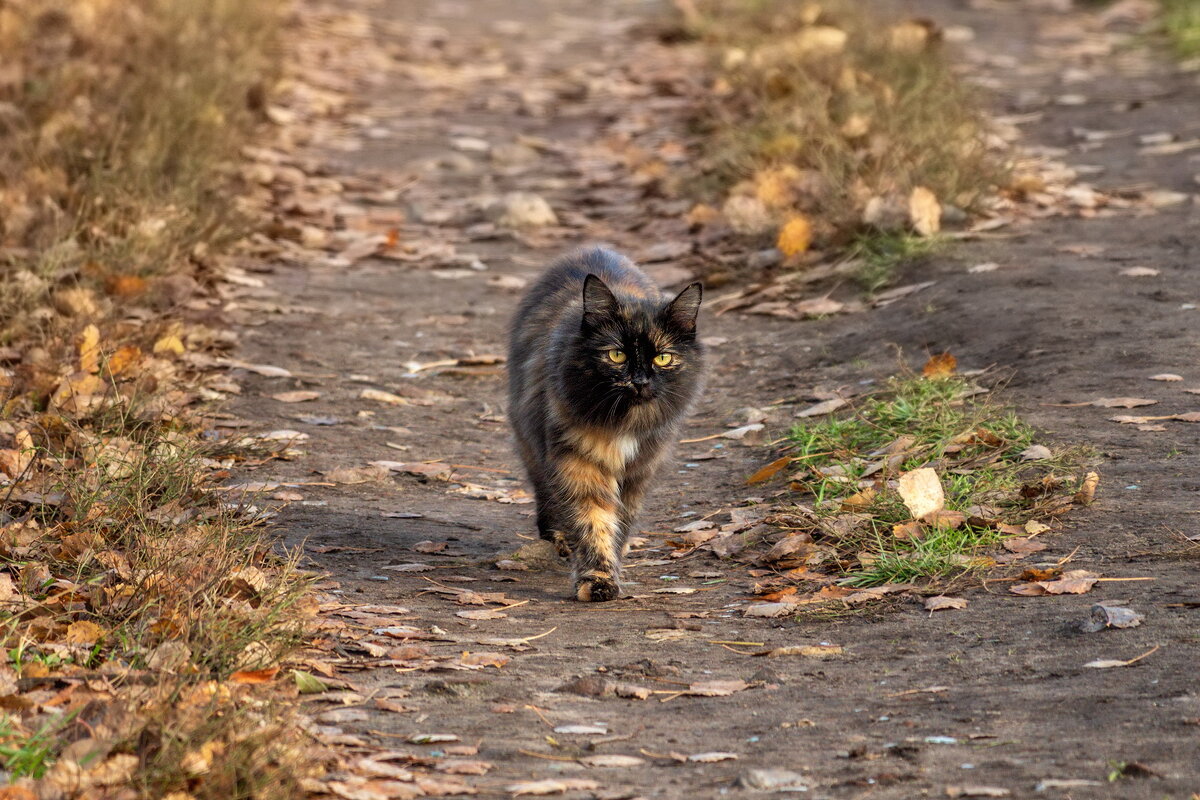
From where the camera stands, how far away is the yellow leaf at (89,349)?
6730mm

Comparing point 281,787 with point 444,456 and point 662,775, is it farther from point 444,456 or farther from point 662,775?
point 444,456

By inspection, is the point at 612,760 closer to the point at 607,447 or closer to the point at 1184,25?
the point at 607,447

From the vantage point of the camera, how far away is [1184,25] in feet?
45.4

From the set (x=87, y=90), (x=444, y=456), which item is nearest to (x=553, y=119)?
(x=87, y=90)

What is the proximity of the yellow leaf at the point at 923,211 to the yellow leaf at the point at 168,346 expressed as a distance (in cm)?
457

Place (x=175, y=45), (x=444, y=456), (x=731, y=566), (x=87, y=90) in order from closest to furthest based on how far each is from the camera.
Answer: (x=731, y=566) < (x=444, y=456) < (x=87, y=90) < (x=175, y=45)

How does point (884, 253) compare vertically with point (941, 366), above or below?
below

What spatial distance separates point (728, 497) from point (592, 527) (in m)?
1.16

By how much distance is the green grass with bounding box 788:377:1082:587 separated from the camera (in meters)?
5.25

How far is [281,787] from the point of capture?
10.5ft

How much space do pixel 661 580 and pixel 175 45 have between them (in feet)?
26.1

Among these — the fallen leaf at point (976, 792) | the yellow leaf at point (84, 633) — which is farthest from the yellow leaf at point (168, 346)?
the fallen leaf at point (976, 792)

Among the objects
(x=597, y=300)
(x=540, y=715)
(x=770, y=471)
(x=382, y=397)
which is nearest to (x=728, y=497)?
(x=770, y=471)

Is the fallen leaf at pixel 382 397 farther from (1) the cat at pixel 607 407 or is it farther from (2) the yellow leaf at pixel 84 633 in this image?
(2) the yellow leaf at pixel 84 633
